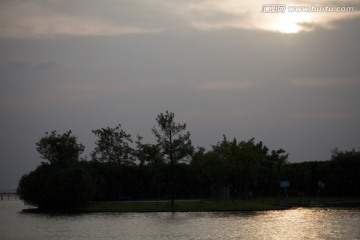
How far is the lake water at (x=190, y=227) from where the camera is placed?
35.4 meters

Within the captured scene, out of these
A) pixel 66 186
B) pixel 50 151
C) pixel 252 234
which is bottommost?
pixel 252 234

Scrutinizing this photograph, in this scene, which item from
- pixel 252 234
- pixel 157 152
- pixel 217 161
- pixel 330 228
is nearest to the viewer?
pixel 252 234

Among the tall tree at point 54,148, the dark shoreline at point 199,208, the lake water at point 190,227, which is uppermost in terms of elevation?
the tall tree at point 54,148

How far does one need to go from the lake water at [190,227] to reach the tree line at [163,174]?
13761 millimetres

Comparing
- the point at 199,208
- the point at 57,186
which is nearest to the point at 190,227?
the point at 199,208

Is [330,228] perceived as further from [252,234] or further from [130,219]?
[130,219]

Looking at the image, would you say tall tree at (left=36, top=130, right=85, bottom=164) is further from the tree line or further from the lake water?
the lake water

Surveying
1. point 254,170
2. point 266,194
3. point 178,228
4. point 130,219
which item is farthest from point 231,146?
point 178,228

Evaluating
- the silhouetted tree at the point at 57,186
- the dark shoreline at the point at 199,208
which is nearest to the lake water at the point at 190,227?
the dark shoreline at the point at 199,208

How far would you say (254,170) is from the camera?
77.2 m

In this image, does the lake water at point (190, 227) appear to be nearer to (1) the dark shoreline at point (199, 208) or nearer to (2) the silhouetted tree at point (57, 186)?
(1) the dark shoreline at point (199, 208)

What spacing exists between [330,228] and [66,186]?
32.6 meters

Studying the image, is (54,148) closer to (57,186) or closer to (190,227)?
(57,186)

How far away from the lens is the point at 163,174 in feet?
246
